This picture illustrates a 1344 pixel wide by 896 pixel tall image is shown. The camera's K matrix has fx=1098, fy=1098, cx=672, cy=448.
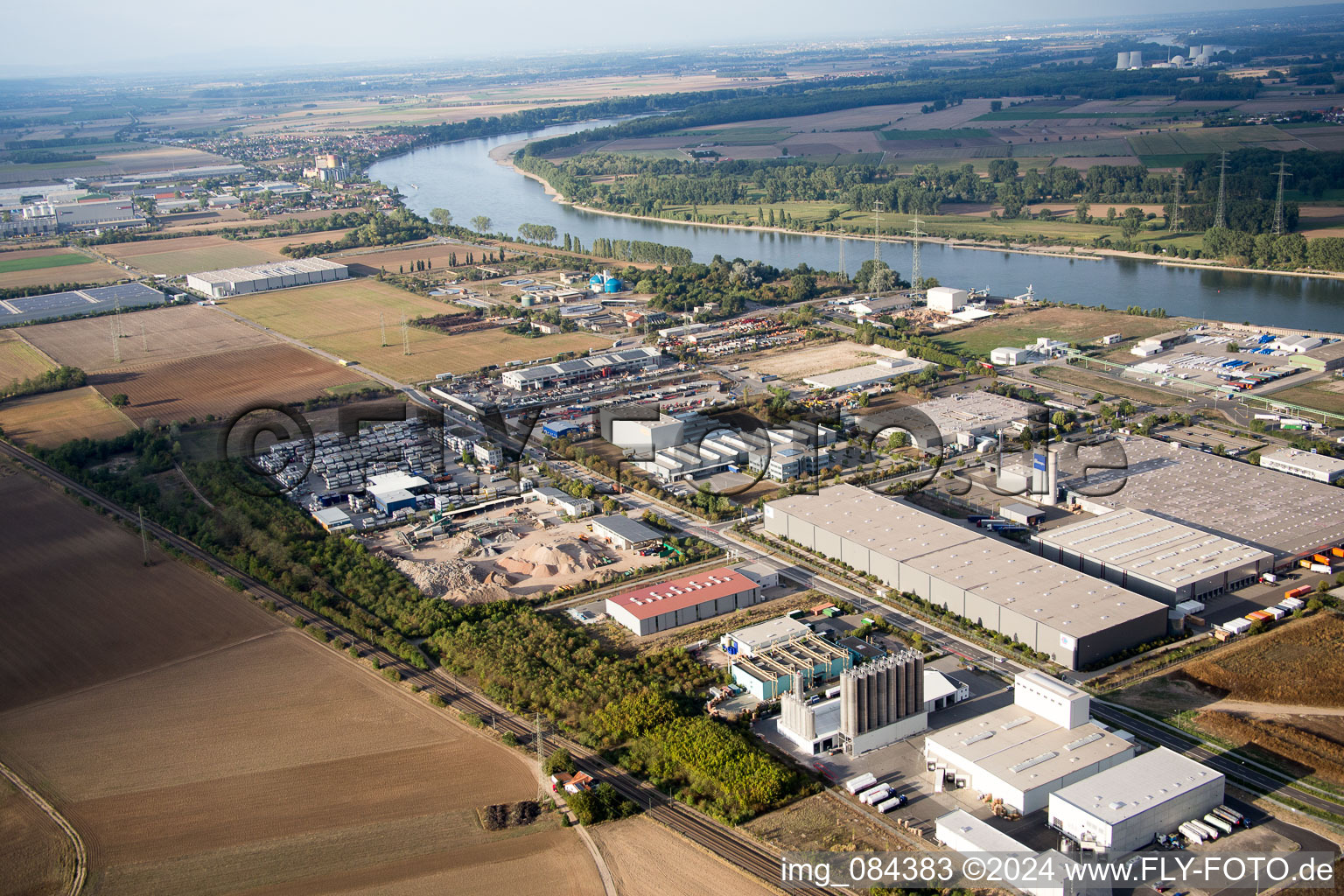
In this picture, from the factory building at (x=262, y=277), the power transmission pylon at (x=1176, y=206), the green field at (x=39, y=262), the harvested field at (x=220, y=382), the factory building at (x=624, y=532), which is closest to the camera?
the factory building at (x=624, y=532)

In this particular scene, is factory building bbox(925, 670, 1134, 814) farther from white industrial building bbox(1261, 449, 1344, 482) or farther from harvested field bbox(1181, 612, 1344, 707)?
white industrial building bbox(1261, 449, 1344, 482)

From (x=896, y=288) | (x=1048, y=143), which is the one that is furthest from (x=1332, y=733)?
(x=1048, y=143)

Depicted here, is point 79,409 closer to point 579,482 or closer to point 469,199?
point 579,482

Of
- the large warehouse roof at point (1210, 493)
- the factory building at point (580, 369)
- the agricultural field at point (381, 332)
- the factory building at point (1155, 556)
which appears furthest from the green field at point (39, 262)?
the factory building at point (1155, 556)

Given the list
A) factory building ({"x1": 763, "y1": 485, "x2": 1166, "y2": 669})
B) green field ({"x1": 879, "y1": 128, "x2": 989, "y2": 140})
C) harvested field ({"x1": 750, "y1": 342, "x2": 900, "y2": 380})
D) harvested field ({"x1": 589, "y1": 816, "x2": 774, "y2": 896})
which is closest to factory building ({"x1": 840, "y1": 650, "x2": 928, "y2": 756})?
harvested field ({"x1": 589, "y1": 816, "x2": 774, "y2": 896})

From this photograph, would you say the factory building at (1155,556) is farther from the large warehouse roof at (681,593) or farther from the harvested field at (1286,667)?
the large warehouse roof at (681,593)

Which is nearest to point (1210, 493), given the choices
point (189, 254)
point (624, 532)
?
point (624, 532)
